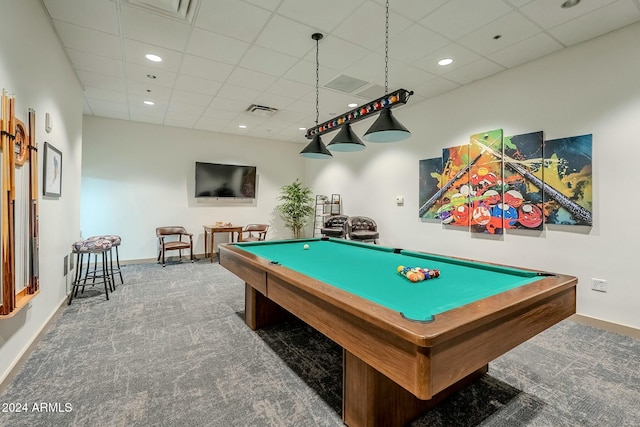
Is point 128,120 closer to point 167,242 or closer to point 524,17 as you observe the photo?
point 167,242

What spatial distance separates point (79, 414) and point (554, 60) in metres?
5.18

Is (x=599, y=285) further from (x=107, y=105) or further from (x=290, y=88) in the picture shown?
(x=107, y=105)

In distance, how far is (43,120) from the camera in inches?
104

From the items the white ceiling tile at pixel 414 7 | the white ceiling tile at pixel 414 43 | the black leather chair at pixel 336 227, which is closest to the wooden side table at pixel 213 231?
the black leather chair at pixel 336 227

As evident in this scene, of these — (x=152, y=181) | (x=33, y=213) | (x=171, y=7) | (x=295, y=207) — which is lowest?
(x=33, y=213)

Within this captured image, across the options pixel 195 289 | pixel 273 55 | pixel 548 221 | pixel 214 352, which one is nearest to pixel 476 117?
pixel 548 221

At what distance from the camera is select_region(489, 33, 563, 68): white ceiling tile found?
2973 mm

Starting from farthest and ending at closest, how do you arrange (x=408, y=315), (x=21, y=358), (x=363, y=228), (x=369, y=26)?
(x=363, y=228) → (x=369, y=26) → (x=21, y=358) → (x=408, y=315)

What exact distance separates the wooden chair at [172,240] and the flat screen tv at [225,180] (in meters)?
0.96

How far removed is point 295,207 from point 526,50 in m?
5.17

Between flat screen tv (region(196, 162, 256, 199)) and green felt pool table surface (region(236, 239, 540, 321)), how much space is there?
4.24 metres

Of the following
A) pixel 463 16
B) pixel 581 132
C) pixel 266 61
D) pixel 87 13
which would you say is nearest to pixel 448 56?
pixel 463 16

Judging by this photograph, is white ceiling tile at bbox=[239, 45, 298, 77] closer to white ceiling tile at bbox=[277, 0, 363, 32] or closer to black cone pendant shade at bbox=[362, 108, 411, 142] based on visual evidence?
white ceiling tile at bbox=[277, 0, 363, 32]

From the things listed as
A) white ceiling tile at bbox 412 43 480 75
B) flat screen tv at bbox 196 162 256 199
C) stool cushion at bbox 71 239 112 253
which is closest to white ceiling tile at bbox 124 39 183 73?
stool cushion at bbox 71 239 112 253
